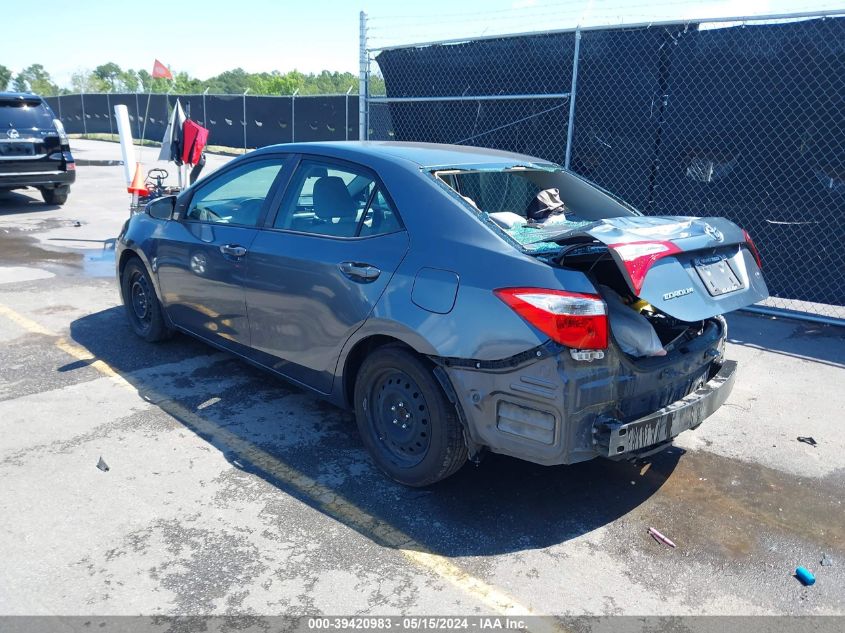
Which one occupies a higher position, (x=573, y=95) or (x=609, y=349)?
(x=573, y=95)

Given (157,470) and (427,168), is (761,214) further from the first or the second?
(157,470)

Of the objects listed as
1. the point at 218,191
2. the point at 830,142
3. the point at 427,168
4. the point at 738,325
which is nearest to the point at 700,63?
the point at 830,142

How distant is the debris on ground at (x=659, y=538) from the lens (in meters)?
3.32

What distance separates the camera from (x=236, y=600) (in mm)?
2820

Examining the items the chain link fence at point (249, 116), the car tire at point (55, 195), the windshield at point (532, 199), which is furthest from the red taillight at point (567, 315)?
the chain link fence at point (249, 116)

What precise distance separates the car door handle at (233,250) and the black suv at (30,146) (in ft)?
30.2

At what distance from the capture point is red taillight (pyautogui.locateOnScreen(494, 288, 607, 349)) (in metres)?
2.99

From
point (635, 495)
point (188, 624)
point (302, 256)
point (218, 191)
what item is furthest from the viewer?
point (218, 191)

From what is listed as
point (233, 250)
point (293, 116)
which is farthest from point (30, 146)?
point (293, 116)

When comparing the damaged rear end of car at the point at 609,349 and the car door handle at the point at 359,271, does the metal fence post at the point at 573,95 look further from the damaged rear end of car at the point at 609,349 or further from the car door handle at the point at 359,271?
the car door handle at the point at 359,271

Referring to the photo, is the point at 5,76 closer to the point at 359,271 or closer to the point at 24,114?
the point at 24,114

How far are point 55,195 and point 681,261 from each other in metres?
13.0

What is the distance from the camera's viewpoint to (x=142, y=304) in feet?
19.2

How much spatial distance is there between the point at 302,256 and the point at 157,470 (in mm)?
1421
